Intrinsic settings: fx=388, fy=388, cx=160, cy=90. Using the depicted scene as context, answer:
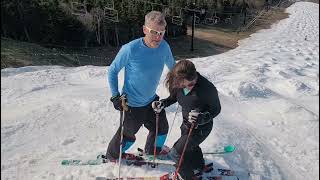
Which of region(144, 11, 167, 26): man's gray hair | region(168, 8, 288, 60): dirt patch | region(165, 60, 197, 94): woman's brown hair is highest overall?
region(144, 11, 167, 26): man's gray hair

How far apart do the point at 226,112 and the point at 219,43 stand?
2401cm

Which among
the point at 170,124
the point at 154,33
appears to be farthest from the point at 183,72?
the point at 170,124

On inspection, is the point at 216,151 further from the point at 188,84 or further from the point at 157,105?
the point at 188,84

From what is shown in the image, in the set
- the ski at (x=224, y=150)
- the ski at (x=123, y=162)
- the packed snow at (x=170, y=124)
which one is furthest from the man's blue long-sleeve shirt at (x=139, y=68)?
the ski at (x=224, y=150)

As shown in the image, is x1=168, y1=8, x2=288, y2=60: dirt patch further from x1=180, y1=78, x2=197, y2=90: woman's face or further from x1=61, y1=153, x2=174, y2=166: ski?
x1=180, y1=78, x2=197, y2=90: woman's face

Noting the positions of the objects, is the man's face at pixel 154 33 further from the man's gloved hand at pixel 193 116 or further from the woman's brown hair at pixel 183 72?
the man's gloved hand at pixel 193 116

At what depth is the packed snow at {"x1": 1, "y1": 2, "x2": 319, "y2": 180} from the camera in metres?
5.61

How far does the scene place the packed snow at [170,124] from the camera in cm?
561

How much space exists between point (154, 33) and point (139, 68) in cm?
46

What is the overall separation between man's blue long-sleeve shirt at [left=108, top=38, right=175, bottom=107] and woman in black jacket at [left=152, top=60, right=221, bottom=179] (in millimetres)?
231

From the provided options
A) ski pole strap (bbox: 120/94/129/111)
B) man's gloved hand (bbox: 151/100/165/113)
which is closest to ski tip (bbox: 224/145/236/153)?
man's gloved hand (bbox: 151/100/165/113)

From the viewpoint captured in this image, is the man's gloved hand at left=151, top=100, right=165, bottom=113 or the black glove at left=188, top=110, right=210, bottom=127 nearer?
the black glove at left=188, top=110, right=210, bottom=127

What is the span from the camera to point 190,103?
4203 millimetres

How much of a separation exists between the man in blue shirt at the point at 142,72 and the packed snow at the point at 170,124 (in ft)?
2.56
